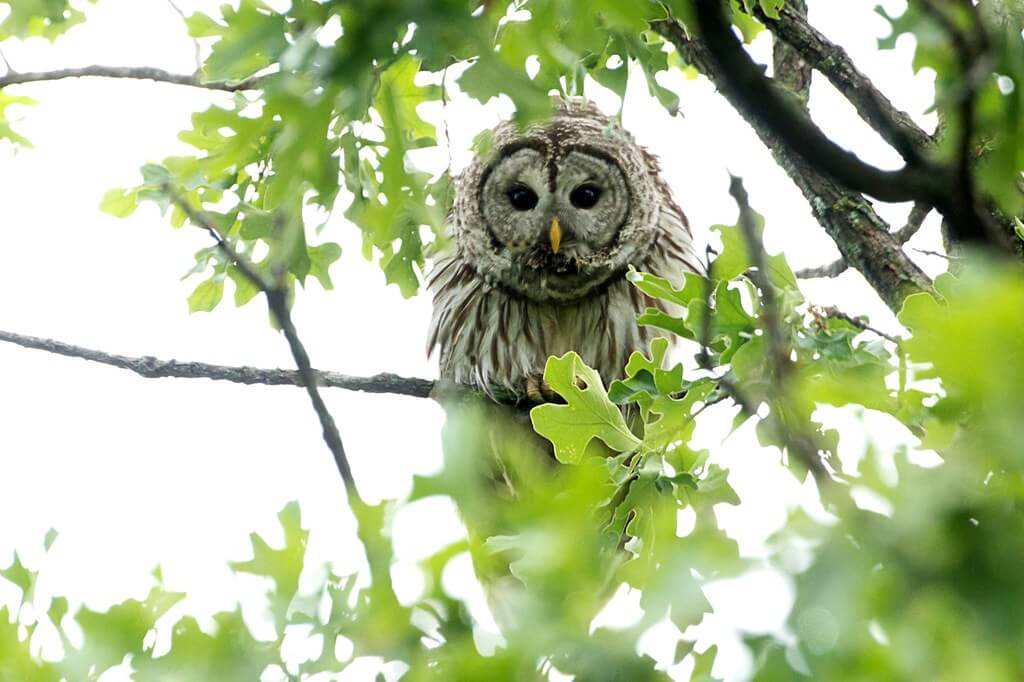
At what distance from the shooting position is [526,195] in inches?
249

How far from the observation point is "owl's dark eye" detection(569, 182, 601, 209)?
6348mm

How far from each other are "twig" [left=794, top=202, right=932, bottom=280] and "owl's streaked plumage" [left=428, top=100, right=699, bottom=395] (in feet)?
3.40

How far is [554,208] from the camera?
6.19 metres

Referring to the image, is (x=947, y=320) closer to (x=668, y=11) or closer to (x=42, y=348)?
(x=668, y=11)

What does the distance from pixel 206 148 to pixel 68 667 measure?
2603 millimetres

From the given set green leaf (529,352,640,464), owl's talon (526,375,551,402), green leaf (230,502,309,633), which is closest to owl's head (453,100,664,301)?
owl's talon (526,375,551,402)

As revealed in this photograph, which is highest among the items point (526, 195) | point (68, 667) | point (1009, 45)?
point (526, 195)

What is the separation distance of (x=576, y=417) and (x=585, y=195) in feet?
11.0

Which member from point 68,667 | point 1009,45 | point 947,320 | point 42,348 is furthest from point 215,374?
point 947,320

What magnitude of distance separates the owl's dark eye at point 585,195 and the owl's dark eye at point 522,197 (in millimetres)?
194

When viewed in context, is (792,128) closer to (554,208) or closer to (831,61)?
Result: (831,61)

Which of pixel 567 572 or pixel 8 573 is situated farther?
pixel 8 573

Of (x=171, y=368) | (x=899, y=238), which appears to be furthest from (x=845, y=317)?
(x=171, y=368)

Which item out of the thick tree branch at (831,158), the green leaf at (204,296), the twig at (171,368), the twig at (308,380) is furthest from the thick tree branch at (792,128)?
the green leaf at (204,296)
